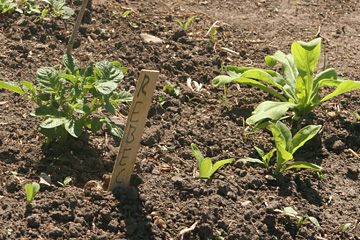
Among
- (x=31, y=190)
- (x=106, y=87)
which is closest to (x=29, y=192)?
(x=31, y=190)

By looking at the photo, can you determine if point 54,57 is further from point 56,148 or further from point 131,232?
point 131,232

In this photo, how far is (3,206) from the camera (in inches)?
87.4

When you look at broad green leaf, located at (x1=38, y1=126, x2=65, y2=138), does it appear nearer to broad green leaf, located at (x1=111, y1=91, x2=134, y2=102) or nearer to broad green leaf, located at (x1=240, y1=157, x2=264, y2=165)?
broad green leaf, located at (x1=111, y1=91, x2=134, y2=102)

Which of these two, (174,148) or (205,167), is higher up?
(205,167)

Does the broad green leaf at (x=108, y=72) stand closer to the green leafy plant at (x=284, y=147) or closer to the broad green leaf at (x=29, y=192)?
the broad green leaf at (x=29, y=192)

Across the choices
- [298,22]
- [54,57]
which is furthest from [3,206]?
[298,22]

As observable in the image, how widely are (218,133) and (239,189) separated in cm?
53

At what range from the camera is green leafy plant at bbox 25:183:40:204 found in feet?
7.20

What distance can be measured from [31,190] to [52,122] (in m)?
0.37

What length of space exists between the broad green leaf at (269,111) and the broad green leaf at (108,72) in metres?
0.88

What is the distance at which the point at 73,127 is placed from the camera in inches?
95.2

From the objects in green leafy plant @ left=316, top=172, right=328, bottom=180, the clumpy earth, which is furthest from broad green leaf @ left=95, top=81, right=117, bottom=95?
green leafy plant @ left=316, top=172, right=328, bottom=180

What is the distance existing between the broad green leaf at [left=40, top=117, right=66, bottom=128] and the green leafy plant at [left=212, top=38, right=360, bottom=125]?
1.15 meters

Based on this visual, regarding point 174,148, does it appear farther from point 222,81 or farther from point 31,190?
point 31,190
